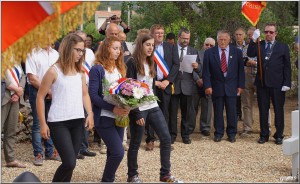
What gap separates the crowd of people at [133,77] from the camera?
7086mm

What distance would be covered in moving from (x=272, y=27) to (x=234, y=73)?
1.02m

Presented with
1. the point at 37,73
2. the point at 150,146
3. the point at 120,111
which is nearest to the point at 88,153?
the point at 150,146

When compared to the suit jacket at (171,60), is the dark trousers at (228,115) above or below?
below

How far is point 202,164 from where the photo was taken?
9.66 metres

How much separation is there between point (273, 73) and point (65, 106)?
532cm

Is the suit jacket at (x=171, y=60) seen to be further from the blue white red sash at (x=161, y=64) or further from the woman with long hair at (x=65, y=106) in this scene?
the woman with long hair at (x=65, y=106)

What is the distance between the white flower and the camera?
7.36m

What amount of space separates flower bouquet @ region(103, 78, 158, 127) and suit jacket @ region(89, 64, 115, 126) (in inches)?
2.6

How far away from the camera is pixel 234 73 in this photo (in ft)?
38.3

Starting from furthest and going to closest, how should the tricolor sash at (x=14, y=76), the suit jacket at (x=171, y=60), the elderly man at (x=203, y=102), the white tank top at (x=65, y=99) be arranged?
the elderly man at (x=203, y=102) → the suit jacket at (x=171, y=60) → the tricolor sash at (x=14, y=76) → the white tank top at (x=65, y=99)

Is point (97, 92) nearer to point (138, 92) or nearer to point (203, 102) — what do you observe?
point (138, 92)

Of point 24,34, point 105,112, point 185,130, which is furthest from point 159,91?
point 24,34

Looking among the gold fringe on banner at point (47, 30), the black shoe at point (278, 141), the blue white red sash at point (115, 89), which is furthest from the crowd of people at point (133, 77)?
the gold fringe on banner at point (47, 30)

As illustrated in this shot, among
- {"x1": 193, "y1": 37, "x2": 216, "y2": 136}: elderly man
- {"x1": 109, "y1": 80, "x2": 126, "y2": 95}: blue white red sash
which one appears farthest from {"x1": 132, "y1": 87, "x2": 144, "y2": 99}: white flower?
{"x1": 193, "y1": 37, "x2": 216, "y2": 136}: elderly man
